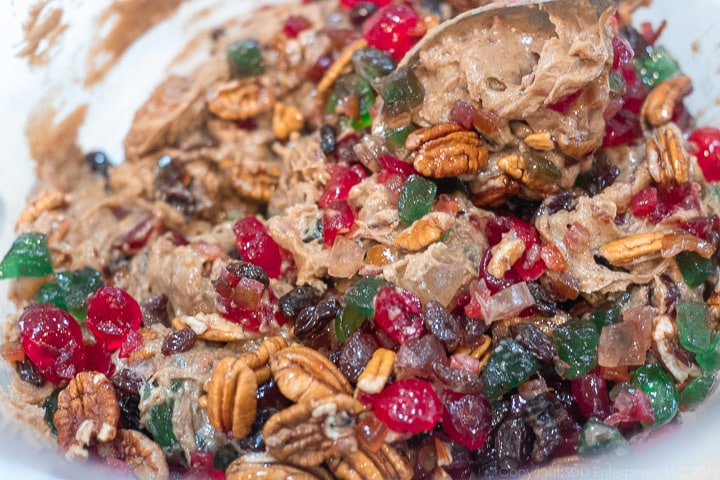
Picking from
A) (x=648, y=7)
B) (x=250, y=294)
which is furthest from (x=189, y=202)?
(x=648, y=7)

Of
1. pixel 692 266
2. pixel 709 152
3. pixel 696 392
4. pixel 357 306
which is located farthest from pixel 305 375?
pixel 709 152

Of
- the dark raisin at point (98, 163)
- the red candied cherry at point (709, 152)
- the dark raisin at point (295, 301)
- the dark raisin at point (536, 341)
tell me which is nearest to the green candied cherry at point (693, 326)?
the dark raisin at point (536, 341)

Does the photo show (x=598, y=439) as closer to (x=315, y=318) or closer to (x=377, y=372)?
(x=377, y=372)

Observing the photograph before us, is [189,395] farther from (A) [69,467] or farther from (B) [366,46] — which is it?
(B) [366,46]

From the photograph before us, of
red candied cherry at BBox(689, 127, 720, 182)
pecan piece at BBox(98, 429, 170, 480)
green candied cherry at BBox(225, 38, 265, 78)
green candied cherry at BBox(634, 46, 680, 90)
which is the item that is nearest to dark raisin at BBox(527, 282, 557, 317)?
red candied cherry at BBox(689, 127, 720, 182)

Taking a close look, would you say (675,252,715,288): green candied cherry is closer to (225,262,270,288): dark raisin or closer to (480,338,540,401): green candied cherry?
(480,338,540,401): green candied cherry

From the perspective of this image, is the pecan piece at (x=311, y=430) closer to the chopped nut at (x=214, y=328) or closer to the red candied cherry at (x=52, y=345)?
the chopped nut at (x=214, y=328)
